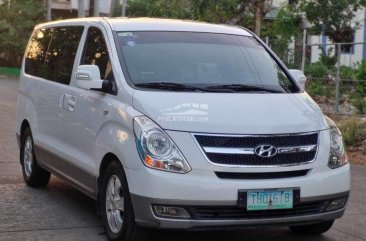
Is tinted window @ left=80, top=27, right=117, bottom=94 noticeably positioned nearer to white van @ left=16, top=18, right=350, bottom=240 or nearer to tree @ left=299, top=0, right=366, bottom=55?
white van @ left=16, top=18, right=350, bottom=240

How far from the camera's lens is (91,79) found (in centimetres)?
577

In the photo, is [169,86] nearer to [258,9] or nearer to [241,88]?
[241,88]

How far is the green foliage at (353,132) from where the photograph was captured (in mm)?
11188

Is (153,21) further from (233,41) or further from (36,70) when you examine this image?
(36,70)

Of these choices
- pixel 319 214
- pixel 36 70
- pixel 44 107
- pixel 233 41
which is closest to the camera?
pixel 319 214

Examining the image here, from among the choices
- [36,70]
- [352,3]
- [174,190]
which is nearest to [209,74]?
[174,190]

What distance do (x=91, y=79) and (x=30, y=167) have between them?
8.26ft

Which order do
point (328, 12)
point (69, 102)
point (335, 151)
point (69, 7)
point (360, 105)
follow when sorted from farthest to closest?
point (69, 7) → point (328, 12) → point (360, 105) → point (69, 102) → point (335, 151)

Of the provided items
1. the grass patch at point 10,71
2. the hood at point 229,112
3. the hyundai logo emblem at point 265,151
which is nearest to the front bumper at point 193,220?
the hyundai logo emblem at point 265,151

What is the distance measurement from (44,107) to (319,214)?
332cm

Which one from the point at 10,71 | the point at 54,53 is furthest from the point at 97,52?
the point at 10,71

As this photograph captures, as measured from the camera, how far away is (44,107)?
7.23 metres

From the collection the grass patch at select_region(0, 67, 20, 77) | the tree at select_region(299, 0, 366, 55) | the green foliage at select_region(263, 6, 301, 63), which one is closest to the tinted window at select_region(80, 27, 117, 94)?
the green foliage at select_region(263, 6, 301, 63)

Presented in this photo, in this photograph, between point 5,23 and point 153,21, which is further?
point 5,23
